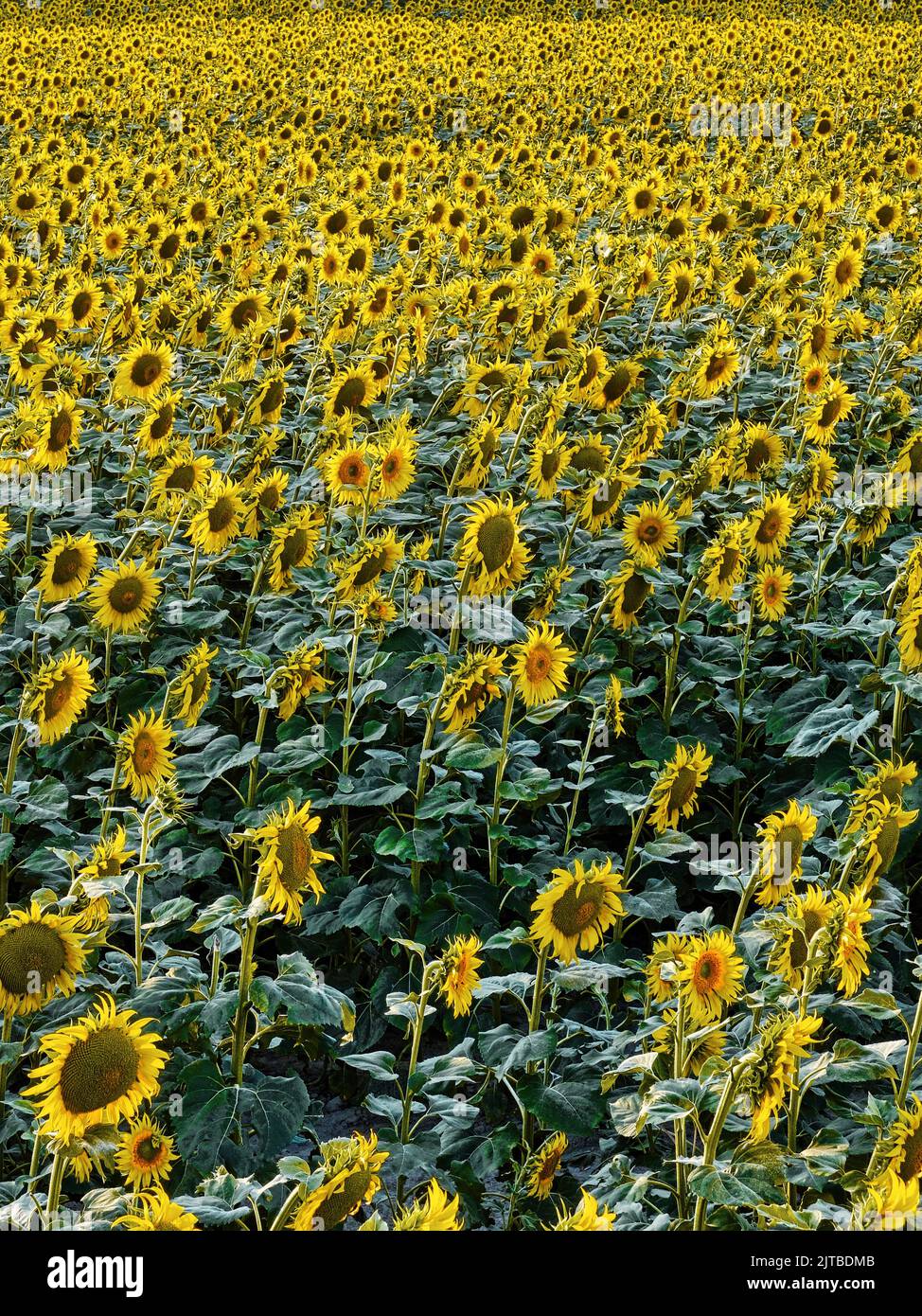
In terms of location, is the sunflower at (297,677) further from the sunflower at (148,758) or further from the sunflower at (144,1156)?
the sunflower at (144,1156)

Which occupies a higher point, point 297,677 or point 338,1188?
point 297,677

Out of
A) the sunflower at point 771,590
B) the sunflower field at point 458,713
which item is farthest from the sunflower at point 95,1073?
the sunflower at point 771,590

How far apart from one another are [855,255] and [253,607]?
164 inches

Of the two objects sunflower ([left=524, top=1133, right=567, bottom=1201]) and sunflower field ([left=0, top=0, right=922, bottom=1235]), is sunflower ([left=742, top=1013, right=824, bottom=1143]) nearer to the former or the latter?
sunflower field ([left=0, top=0, right=922, bottom=1235])

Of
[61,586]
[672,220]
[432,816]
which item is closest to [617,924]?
[432,816]

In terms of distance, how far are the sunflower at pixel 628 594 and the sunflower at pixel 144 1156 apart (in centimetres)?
231

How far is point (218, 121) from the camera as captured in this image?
14.0 metres

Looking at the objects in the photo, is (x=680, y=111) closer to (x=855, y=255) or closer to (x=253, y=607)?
(x=855, y=255)

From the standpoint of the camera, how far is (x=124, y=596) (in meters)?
4.50

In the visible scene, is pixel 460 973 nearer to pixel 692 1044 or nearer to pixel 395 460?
pixel 692 1044

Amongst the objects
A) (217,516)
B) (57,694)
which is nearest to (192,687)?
(57,694)

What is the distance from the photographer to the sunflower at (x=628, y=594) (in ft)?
14.3

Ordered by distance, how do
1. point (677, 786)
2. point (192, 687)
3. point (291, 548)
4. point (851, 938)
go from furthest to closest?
1. point (291, 548)
2. point (192, 687)
3. point (677, 786)
4. point (851, 938)

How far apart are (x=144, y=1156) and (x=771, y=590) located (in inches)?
108
